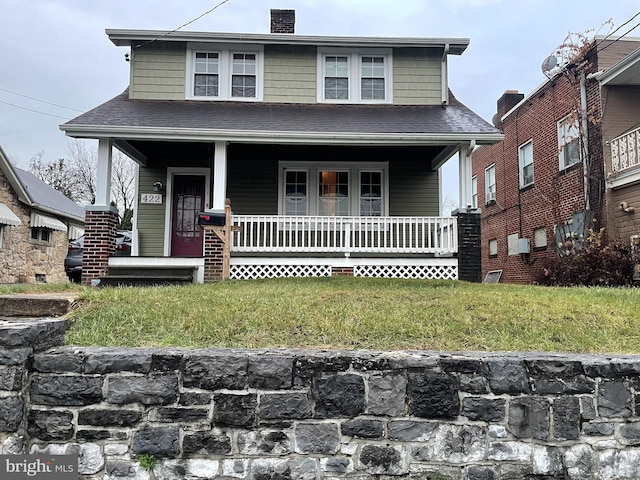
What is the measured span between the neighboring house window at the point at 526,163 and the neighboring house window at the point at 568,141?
1.49 meters

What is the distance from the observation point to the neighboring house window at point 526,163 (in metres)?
13.1

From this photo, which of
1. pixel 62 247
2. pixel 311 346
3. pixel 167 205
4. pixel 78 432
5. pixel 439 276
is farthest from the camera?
pixel 62 247

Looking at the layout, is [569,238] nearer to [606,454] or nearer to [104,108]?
[606,454]

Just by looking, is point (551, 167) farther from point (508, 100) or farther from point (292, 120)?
point (292, 120)

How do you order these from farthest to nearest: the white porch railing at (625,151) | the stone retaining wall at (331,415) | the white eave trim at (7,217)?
the white eave trim at (7,217) < the white porch railing at (625,151) < the stone retaining wall at (331,415)

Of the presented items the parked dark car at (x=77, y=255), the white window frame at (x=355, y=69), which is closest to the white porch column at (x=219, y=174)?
the white window frame at (x=355, y=69)

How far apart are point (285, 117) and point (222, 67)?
84.5 inches

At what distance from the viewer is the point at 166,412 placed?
263cm

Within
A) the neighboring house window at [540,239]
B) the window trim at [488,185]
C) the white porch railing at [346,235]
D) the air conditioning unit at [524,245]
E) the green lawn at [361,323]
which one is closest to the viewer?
the green lawn at [361,323]

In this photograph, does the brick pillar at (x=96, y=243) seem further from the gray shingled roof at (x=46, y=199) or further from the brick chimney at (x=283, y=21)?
the gray shingled roof at (x=46, y=199)

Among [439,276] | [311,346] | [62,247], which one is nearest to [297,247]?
[439,276]

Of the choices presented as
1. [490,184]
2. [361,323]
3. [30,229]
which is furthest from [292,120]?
[30,229]

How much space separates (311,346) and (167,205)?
26.8 feet

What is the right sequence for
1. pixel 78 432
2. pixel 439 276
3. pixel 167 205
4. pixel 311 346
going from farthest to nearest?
pixel 167 205, pixel 439 276, pixel 311 346, pixel 78 432
